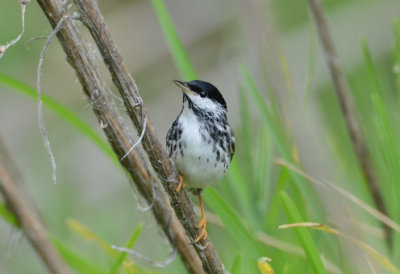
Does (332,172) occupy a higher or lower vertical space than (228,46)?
lower

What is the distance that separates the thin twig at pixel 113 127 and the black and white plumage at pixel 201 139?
52 centimetres

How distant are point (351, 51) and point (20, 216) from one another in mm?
3798

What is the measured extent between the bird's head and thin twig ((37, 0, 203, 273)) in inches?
33.0

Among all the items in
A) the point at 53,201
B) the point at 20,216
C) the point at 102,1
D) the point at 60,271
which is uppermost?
the point at 102,1

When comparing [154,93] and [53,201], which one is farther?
[154,93]

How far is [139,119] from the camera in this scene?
5.15 feet

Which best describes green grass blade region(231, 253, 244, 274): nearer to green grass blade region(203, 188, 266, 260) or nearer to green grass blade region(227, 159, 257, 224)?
green grass blade region(203, 188, 266, 260)

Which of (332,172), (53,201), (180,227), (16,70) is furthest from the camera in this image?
(16,70)

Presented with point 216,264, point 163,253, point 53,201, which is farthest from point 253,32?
point 216,264

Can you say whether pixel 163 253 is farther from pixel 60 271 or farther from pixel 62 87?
pixel 62 87

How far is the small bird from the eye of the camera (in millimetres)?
2395

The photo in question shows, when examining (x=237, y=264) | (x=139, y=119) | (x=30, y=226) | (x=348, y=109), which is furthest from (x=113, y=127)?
(x=348, y=109)

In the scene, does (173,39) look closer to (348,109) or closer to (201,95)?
(201,95)

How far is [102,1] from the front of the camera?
546 centimetres
